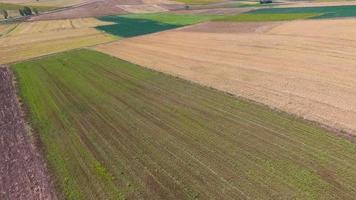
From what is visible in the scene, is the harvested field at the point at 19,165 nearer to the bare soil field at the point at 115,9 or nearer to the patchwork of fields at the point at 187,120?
the patchwork of fields at the point at 187,120

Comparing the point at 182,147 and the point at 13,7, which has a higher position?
the point at 182,147

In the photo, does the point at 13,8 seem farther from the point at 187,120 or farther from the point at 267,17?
the point at 187,120

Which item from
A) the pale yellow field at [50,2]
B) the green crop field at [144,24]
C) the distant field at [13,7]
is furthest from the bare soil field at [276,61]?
the pale yellow field at [50,2]

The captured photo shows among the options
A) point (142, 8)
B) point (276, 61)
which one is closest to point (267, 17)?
point (276, 61)

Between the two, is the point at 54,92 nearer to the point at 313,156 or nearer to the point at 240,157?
the point at 240,157

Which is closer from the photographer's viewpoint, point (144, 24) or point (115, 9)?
point (144, 24)
